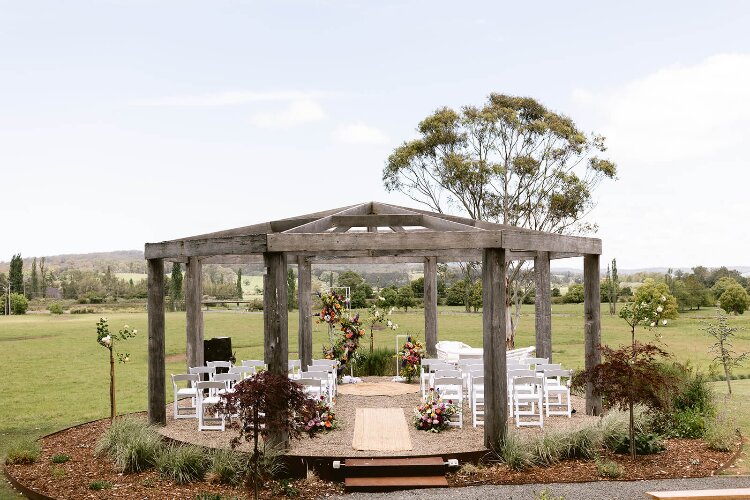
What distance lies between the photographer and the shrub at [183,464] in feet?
27.3

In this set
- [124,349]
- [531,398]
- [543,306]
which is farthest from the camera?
[124,349]

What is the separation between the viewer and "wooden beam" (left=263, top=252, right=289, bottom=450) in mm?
8617

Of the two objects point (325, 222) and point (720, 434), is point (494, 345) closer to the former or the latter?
point (325, 222)

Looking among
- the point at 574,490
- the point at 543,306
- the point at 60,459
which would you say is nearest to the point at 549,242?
the point at 574,490

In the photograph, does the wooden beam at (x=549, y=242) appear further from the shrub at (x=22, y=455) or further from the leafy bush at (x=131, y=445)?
the shrub at (x=22, y=455)

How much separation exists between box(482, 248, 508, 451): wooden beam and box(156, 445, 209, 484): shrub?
3665mm

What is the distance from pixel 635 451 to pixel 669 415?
5.66 feet

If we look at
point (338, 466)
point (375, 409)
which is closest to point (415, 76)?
point (375, 409)

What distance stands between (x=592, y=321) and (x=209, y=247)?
601 centimetres

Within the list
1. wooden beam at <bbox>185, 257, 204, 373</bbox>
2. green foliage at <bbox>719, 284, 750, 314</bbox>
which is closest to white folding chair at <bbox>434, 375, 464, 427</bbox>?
wooden beam at <bbox>185, 257, 204, 373</bbox>

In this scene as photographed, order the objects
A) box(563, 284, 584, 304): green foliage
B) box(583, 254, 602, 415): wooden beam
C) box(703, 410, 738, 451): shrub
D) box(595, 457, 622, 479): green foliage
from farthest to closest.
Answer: box(563, 284, 584, 304): green foliage < box(583, 254, 602, 415): wooden beam < box(703, 410, 738, 451): shrub < box(595, 457, 622, 479): green foliage

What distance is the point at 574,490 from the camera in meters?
7.62

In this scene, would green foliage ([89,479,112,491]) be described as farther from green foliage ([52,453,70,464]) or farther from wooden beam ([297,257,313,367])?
wooden beam ([297,257,313,367])

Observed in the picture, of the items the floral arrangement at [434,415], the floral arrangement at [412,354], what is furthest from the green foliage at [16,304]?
the floral arrangement at [434,415]
